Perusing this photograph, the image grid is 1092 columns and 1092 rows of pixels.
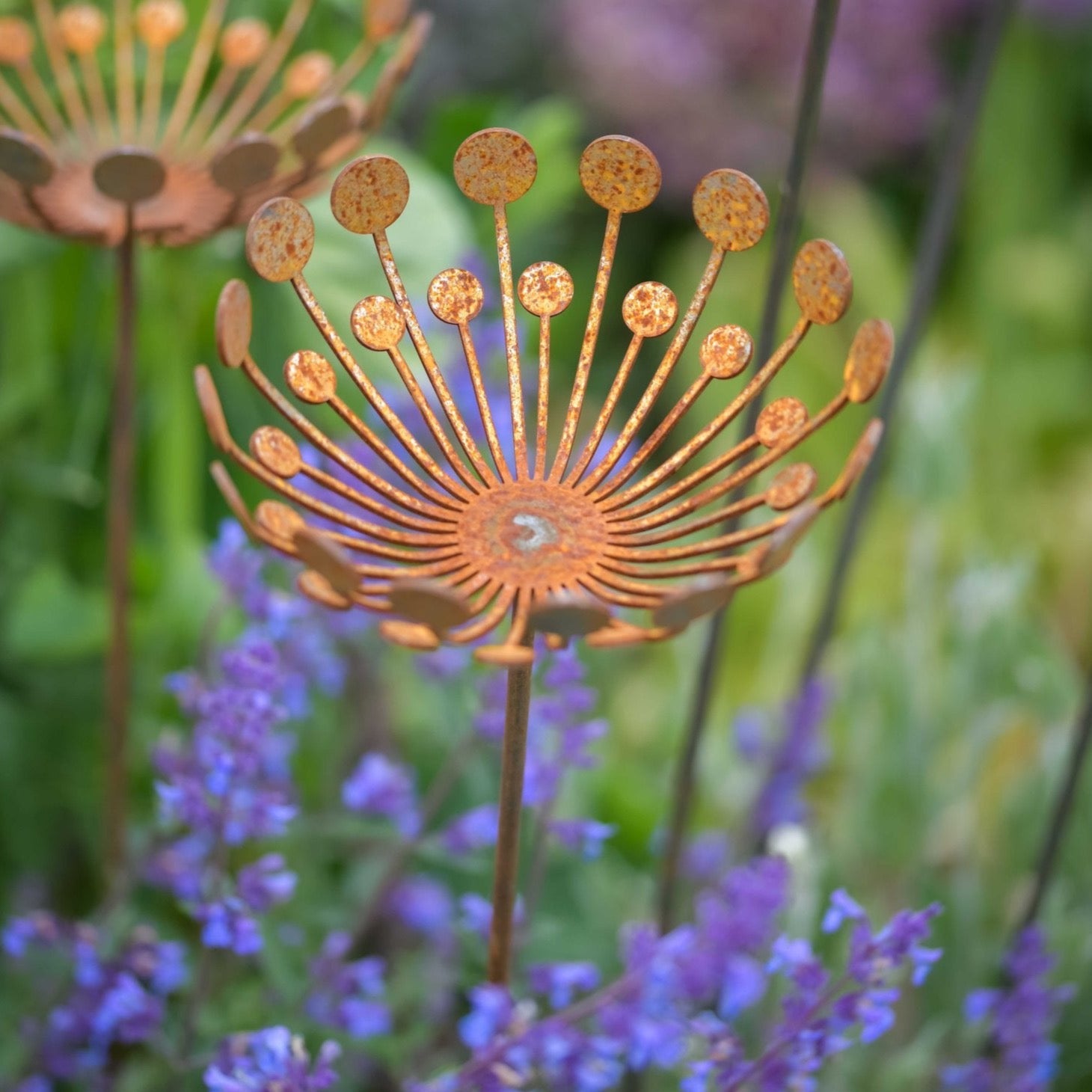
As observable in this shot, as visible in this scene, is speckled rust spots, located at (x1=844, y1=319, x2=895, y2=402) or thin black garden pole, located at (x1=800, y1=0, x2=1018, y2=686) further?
thin black garden pole, located at (x1=800, y1=0, x2=1018, y2=686)

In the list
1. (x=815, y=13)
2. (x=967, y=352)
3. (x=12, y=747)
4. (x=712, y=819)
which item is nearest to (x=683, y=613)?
(x=815, y=13)

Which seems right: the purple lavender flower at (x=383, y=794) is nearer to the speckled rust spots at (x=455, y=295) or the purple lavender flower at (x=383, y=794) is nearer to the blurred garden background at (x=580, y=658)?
the blurred garden background at (x=580, y=658)

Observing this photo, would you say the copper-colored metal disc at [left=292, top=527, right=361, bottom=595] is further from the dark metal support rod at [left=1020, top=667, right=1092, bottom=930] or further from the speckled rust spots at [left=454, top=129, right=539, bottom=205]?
the dark metal support rod at [left=1020, top=667, right=1092, bottom=930]

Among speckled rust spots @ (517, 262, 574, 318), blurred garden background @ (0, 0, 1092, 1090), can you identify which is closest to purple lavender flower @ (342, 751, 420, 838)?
blurred garden background @ (0, 0, 1092, 1090)

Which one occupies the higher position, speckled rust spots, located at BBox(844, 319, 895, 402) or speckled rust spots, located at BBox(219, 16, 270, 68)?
speckled rust spots, located at BBox(219, 16, 270, 68)

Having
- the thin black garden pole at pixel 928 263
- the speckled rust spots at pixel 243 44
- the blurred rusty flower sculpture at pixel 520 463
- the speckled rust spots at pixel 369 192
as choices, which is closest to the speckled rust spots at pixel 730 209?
the blurred rusty flower sculpture at pixel 520 463

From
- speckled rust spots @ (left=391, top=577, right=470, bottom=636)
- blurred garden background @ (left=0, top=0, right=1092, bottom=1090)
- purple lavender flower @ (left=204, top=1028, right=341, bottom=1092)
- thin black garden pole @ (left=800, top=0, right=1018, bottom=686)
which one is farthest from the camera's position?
blurred garden background @ (left=0, top=0, right=1092, bottom=1090)

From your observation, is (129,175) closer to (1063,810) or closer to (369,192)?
(369,192)

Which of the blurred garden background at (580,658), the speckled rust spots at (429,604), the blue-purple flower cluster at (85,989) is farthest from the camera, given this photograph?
the blurred garden background at (580,658)
